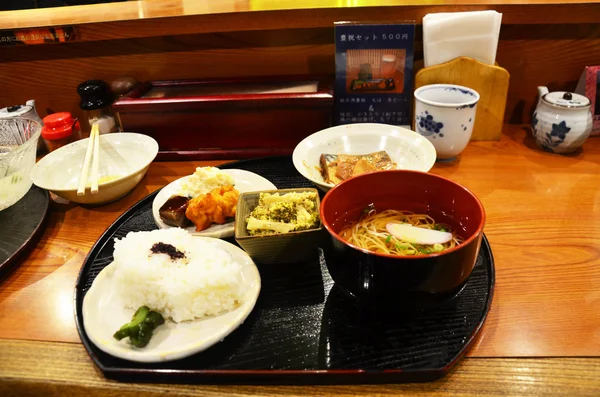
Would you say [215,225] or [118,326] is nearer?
[118,326]

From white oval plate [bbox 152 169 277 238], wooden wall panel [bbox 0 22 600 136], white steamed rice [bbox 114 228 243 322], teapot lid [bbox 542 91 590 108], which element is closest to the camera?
white steamed rice [bbox 114 228 243 322]

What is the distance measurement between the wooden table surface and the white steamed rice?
174 millimetres

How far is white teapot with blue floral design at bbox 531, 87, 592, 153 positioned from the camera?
5.38 feet

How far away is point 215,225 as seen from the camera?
137 cm

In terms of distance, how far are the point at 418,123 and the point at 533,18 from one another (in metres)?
0.63

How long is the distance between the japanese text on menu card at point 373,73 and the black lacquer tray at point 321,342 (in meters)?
0.84

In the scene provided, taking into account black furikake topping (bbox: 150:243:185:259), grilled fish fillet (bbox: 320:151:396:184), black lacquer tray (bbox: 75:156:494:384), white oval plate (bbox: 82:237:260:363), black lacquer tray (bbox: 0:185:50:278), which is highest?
black furikake topping (bbox: 150:243:185:259)

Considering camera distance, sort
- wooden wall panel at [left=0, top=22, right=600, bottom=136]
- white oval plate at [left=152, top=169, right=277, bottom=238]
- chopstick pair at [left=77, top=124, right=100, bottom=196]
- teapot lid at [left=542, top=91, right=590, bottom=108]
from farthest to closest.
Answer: wooden wall panel at [left=0, top=22, right=600, bottom=136], teapot lid at [left=542, top=91, right=590, bottom=108], chopstick pair at [left=77, top=124, right=100, bottom=196], white oval plate at [left=152, top=169, right=277, bottom=238]

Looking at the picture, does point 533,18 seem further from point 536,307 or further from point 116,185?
point 116,185

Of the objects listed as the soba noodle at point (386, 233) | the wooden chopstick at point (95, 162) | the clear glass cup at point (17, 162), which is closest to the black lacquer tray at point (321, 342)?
the soba noodle at point (386, 233)

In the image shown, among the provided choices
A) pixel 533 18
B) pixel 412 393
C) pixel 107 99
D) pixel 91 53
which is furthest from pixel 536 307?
pixel 91 53

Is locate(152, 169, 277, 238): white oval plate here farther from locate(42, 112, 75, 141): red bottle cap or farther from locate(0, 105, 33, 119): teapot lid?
locate(0, 105, 33, 119): teapot lid

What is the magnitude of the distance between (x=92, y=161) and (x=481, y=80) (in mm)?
1586

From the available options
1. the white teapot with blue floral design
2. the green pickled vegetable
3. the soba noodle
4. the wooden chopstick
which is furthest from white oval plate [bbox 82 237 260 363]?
the white teapot with blue floral design
